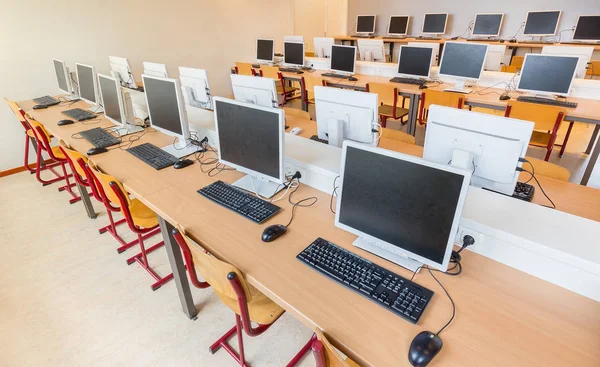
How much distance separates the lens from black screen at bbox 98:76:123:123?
8.17 ft

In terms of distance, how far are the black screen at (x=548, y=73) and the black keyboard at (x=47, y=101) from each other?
513 centimetres

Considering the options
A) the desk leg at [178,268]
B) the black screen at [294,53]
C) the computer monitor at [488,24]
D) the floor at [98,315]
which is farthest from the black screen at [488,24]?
the desk leg at [178,268]

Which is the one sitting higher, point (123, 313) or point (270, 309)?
point (270, 309)

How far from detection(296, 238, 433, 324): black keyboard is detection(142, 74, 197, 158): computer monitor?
1.33m

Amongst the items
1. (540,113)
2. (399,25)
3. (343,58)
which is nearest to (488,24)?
(399,25)

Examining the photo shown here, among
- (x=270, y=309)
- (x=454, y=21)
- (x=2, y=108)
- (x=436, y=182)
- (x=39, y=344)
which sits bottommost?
(x=39, y=344)

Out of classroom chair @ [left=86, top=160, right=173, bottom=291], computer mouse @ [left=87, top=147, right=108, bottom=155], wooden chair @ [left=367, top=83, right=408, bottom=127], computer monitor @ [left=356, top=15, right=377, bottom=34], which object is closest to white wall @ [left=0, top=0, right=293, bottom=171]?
computer mouse @ [left=87, top=147, right=108, bottom=155]

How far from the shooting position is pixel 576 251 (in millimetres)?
1050

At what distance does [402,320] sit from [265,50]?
18.5 ft

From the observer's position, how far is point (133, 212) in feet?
6.95

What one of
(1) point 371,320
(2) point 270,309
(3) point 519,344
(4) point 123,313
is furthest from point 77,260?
(3) point 519,344

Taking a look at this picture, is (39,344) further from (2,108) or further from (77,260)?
(2,108)

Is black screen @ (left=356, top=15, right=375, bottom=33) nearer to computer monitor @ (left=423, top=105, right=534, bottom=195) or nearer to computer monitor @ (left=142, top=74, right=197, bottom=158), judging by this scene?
computer monitor @ (left=142, top=74, right=197, bottom=158)

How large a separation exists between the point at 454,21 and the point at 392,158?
8.21 metres
